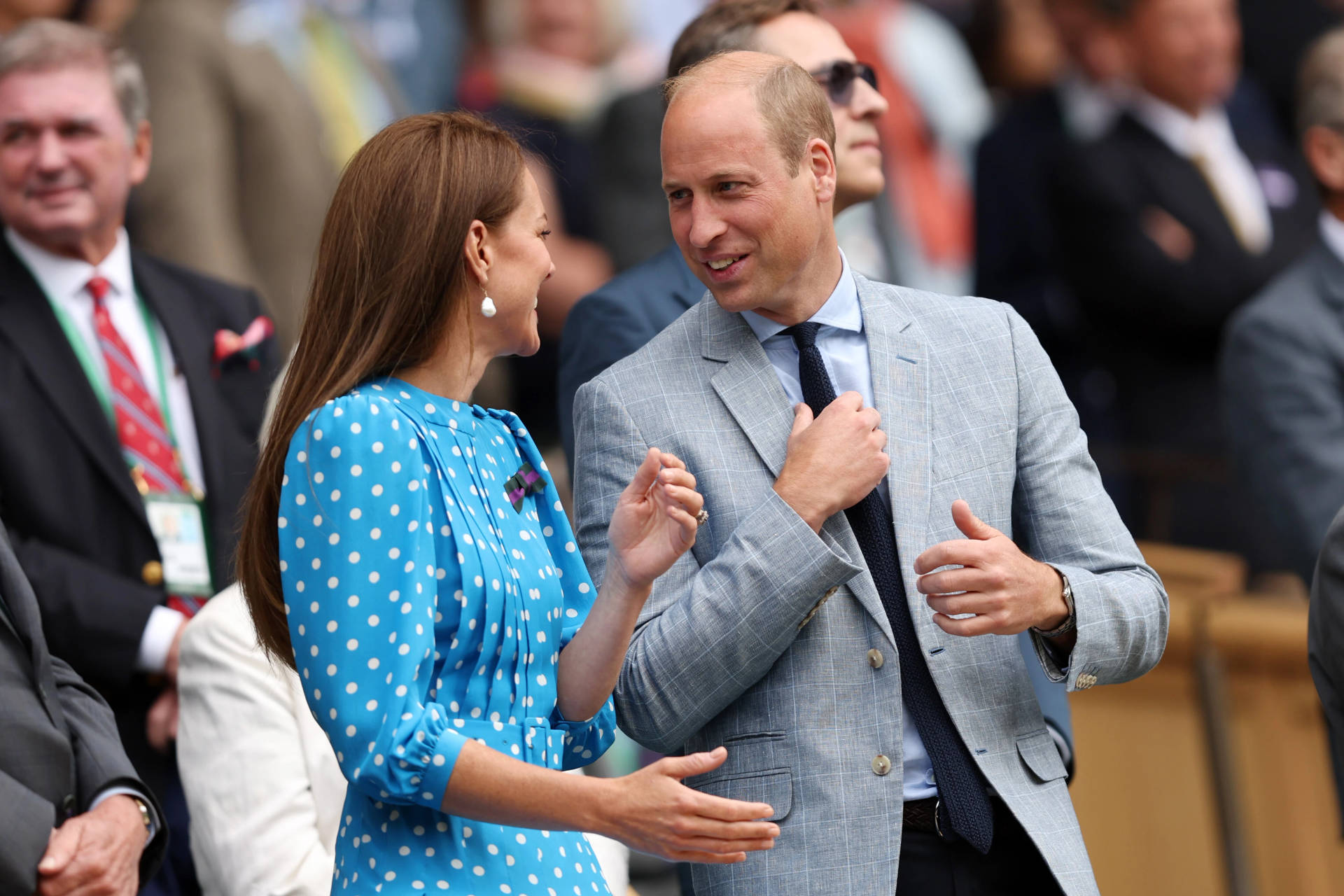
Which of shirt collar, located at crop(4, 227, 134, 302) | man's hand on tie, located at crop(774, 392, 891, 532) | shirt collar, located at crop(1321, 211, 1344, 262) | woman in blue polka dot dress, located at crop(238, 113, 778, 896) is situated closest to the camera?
woman in blue polka dot dress, located at crop(238, 113, 778, 896)

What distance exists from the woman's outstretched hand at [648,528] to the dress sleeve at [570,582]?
145 mm

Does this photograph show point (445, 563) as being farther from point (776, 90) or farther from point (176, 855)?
point (176, 855)

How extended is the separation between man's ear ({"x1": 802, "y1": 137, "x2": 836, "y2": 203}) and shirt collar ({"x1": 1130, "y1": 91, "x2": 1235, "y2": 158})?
11.4ft

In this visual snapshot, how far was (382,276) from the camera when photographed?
2172mm

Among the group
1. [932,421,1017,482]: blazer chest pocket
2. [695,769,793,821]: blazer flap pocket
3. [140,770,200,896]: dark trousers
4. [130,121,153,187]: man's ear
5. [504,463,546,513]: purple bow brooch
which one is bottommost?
[140,770,200,896]: dark trousers

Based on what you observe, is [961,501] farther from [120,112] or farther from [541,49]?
[541,49]

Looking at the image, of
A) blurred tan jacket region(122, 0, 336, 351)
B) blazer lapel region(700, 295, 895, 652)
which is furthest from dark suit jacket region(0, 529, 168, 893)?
blurred tan jacket region(122, 0, 336, 351)

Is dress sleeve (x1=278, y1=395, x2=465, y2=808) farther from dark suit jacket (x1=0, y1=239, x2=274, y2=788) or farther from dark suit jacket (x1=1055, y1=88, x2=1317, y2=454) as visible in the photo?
dark suit jacket (x1=1055, y1=88, x2=1317, y2=454)

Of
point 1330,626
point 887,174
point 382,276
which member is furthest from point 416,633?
point 887,174

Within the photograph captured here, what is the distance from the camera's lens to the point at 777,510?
2428 millimetres

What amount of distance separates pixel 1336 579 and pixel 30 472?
8.24 ft

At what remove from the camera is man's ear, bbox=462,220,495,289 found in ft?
7.18

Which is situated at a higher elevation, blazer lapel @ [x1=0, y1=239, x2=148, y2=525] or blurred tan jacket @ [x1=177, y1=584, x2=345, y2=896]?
blazer lapel @ [x1=0, y1=239, x2=148, y2=525]

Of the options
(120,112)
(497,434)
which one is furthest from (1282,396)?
(120,112)
